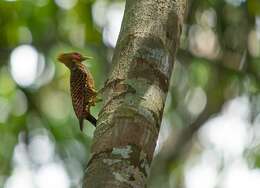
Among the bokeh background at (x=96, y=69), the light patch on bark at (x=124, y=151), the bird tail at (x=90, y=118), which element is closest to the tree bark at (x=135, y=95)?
the light patch on bark at (x=124, y=151)

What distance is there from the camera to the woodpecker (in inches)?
88.7

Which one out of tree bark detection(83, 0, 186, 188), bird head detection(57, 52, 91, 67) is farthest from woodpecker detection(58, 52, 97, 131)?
tree bark detection(83, 0, 186, 188)

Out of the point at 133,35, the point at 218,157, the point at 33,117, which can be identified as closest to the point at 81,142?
the point at 33,117

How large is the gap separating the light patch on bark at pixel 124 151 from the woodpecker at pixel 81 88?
1.99ft

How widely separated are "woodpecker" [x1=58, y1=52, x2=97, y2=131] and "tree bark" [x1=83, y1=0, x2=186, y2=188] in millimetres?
380

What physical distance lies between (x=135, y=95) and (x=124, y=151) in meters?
0.20

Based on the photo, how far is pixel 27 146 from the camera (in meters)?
6.23

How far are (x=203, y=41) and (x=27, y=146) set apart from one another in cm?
181

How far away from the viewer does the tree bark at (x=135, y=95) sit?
1.57 meters

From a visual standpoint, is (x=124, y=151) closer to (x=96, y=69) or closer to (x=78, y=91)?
(x=78, y=91)

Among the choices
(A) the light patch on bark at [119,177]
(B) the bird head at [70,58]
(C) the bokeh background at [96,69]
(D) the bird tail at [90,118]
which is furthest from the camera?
(C) the bokeh background at [96,69]

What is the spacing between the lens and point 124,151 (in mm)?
1596

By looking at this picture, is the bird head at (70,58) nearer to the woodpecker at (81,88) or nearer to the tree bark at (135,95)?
the woodpecker at (81,88)

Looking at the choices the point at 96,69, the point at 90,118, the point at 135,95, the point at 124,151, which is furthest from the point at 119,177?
the point at 96,69
